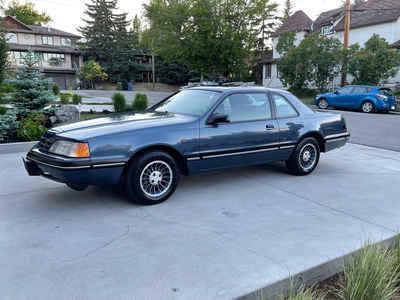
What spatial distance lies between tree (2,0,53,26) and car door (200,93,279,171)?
67.6 metres

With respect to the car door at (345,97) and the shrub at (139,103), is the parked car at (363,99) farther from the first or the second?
the shrub at (139,103)

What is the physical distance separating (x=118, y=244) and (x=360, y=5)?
1368 inches

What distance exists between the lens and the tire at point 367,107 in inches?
687

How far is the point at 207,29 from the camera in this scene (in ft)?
101

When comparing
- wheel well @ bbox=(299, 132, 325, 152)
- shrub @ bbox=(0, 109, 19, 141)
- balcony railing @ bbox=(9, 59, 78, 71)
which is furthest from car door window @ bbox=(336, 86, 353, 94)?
balcony railing @ bbox=(9, 59, 78, 71)

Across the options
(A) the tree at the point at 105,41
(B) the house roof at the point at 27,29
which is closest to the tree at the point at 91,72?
(A) the tree at the point at 105,41

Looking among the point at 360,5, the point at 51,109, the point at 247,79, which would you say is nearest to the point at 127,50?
the point at 247,79

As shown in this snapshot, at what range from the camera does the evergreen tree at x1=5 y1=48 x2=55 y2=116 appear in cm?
863

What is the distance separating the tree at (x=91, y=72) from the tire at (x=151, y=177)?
4176 cm

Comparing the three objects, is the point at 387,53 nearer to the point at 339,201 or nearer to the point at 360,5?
the point at 360,5

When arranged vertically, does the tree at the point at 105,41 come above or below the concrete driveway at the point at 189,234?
above

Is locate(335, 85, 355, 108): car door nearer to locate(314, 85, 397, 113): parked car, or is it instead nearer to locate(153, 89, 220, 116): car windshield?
locate(314, 85, 397, 113): parked car

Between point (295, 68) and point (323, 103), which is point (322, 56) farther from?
point (323, 103)

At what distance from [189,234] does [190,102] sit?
233cm
